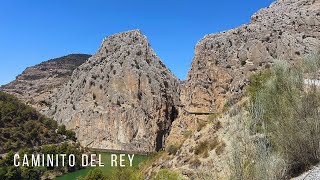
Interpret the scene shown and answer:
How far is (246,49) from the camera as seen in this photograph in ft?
194

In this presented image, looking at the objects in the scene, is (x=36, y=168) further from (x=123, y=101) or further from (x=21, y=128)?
(x=123, y=101)

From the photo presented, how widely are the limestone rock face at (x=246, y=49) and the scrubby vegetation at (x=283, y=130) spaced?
1640 centimetres

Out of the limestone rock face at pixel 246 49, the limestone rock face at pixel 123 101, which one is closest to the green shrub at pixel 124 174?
the limestone rock face at pixel 246 49

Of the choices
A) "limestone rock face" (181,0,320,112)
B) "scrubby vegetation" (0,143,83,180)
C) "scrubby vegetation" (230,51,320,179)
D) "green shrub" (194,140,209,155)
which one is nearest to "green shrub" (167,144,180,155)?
"green shrub" (194,140,209,155)

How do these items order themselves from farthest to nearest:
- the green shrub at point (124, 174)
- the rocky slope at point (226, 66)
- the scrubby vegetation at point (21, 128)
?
the scrubby vegetation at point (21, 128), the rocky slope at point (226, 66), the green shrub at point (124, 174)

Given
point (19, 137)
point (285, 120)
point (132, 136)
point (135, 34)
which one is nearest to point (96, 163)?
point (19, 137)

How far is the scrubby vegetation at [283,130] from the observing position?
13.8m

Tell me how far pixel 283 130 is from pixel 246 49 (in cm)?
4416

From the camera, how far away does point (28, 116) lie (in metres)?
93.8

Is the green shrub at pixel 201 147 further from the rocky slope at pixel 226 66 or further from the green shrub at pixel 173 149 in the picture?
the green shrub at pixel 173 149

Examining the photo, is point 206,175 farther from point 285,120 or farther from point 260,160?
point 285,120

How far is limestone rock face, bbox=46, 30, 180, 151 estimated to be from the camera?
387ft

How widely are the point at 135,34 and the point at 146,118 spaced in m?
31.4

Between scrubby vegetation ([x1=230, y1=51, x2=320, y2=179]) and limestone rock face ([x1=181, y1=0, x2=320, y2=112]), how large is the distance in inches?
646
